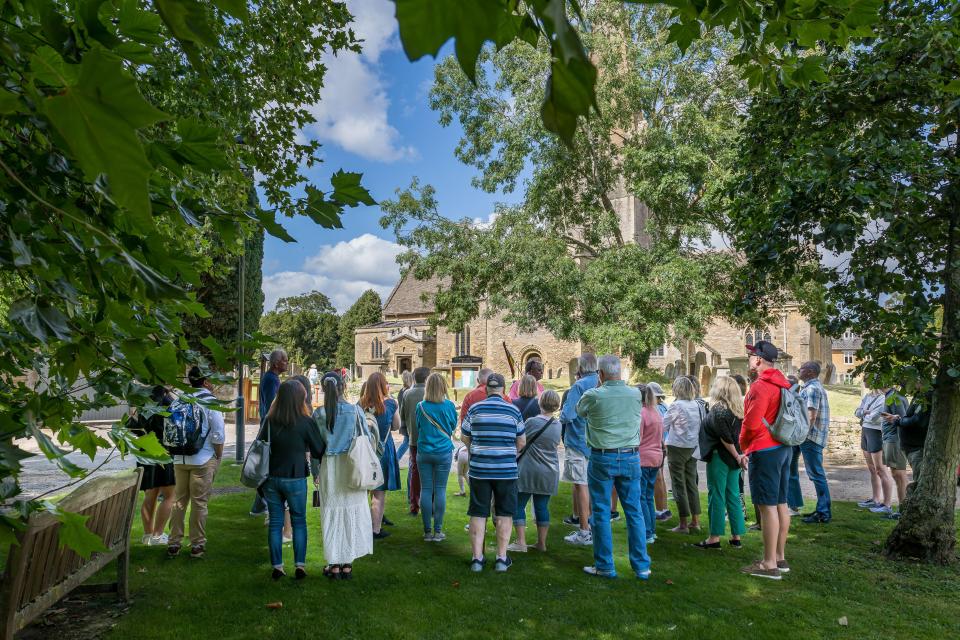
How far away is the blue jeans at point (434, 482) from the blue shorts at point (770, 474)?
10.2ft

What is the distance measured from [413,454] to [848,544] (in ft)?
17.0

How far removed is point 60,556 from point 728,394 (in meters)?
6.04

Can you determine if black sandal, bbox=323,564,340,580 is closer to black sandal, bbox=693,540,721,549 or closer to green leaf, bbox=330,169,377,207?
black sandal, bbox=693,540,721,549

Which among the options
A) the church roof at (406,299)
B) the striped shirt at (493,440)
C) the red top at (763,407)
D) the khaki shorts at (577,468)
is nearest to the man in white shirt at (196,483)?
the striped shirt at (493,440)

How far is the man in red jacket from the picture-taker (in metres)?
5.91

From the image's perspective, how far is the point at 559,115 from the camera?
0.57m

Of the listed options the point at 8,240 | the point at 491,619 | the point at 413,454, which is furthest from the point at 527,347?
the point at 8,240

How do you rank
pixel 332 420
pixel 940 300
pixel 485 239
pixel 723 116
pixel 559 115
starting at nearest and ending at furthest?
pixel 559 115
pixel 332 420
pixel 940 300
pixel 723 116
pixel 485 239

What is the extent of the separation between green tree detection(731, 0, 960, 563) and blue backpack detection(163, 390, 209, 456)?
5.73m

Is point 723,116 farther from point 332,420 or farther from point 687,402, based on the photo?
point 332,420

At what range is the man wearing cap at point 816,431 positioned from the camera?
27.0 ft

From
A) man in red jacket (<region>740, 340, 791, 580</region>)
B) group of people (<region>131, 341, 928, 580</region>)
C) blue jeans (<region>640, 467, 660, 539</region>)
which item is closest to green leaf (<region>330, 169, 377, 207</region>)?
group of people (<region>131, 341, 928, 580</region>)

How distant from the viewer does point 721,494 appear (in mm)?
6941

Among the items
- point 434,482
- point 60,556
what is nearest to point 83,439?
point 60,556
